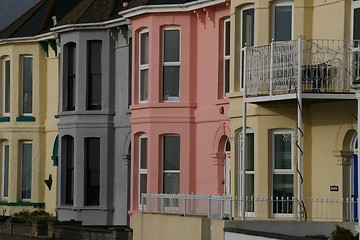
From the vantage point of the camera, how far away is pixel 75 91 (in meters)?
42.9

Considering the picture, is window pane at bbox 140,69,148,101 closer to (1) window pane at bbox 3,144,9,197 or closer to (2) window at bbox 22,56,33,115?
(2) window at bbox 22,56,33,115

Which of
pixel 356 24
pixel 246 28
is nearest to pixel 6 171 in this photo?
pixel 246 28

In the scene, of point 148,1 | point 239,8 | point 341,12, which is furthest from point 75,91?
point 341,12

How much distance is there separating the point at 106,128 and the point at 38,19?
840 cm

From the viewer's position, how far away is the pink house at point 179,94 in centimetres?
3591

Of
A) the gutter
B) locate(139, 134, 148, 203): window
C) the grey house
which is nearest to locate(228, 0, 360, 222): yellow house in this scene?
the gutter

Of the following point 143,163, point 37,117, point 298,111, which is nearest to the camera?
point 298,111

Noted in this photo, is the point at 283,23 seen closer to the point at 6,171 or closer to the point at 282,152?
the point at 282,152

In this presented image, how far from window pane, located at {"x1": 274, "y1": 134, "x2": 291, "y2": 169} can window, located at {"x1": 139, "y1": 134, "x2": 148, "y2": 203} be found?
7.80 meters

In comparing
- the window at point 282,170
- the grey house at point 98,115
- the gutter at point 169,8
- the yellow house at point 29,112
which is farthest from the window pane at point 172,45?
the yellow house at point 29,112

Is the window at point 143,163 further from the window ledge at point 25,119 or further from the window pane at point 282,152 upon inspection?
the window ledge at point 25,119

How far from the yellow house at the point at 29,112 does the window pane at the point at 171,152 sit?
10.3 meters

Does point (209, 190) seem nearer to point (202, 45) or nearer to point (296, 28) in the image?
point (202, 45)

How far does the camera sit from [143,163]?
1492 inches
